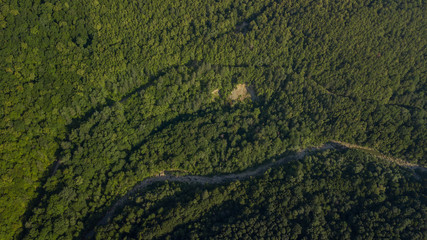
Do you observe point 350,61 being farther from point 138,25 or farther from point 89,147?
point 89,147

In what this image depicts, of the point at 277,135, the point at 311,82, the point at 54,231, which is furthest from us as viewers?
the point at 311,82

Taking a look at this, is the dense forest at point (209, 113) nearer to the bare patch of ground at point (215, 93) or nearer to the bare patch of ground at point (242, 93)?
the bare patch of ground at point (215, 93)

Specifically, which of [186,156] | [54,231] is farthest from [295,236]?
[54,231]

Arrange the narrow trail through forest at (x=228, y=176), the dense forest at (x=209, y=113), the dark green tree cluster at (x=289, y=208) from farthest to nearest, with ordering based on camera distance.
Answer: the narrow trail through forest at (x=228, y=176)
the dense forest at (x=209, y=113)
the dark green tree cluster at (x=289, y=208)

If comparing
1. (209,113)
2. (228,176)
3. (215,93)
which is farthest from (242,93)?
(228,176)

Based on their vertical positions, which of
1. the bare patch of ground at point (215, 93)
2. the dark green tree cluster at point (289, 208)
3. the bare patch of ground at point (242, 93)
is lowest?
the dark green tree cluster at point (289, 208)

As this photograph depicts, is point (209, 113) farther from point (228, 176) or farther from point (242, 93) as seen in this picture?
point (228, 176)

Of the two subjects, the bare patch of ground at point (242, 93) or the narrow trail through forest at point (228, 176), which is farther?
the bare patch of ground at point (242, 93)

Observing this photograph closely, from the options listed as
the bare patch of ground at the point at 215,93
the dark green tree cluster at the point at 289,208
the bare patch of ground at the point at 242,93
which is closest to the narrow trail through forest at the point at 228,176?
the dark green tree cluster at the point at 289,208
